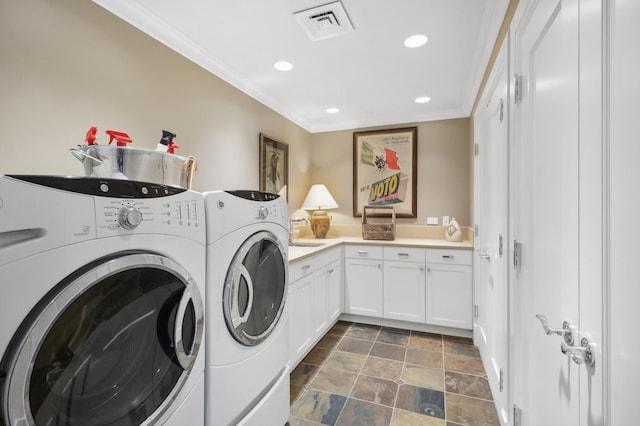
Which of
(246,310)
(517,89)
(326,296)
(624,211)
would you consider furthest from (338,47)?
(326,296)

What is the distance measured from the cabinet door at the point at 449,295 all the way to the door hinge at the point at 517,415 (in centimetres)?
145

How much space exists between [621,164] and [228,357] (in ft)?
4.30

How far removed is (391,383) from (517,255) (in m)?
1.31

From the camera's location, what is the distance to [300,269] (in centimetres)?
216

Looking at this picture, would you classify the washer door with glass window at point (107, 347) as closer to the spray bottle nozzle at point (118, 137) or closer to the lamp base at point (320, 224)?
the spray bottle nozzle at point (118, 137)

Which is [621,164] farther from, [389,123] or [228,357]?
[389,123]

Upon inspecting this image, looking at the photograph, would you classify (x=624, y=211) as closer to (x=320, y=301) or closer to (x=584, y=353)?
(x=584, y=353)

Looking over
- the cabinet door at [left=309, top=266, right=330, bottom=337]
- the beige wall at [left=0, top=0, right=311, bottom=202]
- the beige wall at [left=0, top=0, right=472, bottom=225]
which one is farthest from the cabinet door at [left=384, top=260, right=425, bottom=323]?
the beige wall at [left=0, top=0, right=311, bottom=202]

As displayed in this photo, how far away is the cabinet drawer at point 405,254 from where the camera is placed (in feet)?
9.52

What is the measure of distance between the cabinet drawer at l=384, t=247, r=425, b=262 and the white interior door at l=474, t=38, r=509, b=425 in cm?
52

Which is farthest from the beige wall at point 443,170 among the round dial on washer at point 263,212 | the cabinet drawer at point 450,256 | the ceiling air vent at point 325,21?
the round dial on washer at point 263,212

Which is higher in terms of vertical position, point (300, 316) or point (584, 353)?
point (584, 353)

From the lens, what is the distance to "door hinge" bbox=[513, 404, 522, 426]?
1319mm

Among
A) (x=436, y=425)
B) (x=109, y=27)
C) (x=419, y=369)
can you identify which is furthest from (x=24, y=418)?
(x=419, y=369)
